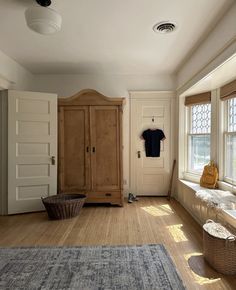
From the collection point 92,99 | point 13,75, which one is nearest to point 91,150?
point 92,99

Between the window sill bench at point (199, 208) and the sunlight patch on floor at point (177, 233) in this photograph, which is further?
the sunlight patch on floor at point (177, 233)

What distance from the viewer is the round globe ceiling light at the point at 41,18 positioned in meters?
2.11

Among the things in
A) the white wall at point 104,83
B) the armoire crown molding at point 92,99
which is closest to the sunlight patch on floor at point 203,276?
the armoire crown molding at point 92,99

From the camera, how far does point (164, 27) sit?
272 cm

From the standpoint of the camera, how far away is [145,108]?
15.6 ft

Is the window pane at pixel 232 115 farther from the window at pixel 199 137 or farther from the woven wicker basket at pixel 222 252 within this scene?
the woven wicker basket at pixel 222 252

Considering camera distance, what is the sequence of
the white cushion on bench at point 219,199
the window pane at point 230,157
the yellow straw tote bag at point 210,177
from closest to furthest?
the white cushion on bench at point 219,199 → the window pane at point 230,157 → the yellow straw tote bag at point 210,177

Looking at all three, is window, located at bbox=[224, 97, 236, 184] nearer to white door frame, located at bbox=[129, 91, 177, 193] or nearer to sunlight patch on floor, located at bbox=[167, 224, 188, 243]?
sunlight patch on floor, located at bbox=[167, 224, 188, 243]

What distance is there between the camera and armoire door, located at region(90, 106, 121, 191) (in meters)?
4.11

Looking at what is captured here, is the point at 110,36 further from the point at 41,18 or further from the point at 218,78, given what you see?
the point at 218,78

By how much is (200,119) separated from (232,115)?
88 cm

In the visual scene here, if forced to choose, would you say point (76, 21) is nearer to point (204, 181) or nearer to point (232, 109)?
point (232, 109)

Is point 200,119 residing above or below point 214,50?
below

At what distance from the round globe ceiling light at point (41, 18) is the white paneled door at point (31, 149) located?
1.82 m
